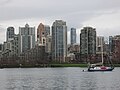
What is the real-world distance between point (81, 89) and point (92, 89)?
244 centimetres

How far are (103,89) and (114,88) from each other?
375 cm

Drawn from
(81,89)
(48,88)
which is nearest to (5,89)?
(48,88)

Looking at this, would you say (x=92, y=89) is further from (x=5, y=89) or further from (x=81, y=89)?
(x=5, y=89)

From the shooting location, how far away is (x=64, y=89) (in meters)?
100

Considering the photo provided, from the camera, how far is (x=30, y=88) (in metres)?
103

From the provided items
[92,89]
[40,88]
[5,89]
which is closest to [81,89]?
[92,89]

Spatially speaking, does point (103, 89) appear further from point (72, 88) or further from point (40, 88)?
point (40, 88)

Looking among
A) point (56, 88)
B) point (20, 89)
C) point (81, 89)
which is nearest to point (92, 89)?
point (81, 89)

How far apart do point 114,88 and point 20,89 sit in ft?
69.5

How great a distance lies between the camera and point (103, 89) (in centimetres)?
9931

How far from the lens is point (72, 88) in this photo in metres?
104

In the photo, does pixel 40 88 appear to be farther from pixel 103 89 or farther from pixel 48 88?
pixel 103 89

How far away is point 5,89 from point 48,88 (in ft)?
32.0

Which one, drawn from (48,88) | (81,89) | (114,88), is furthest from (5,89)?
(114,88)
